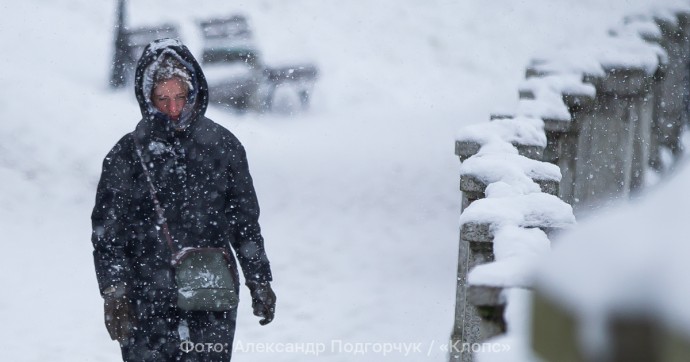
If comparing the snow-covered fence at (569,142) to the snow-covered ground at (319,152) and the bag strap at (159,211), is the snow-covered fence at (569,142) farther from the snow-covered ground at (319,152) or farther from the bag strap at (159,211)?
the bag strap at (159,211)

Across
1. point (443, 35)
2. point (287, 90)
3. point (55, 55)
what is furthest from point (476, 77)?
point (55, 55)

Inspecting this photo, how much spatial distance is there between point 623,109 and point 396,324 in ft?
7.14

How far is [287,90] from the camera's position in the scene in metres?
13.4

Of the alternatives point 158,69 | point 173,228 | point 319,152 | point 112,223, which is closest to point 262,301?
point 173,228

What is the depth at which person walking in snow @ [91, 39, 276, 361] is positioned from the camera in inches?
161

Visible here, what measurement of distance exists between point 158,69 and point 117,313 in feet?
3.24

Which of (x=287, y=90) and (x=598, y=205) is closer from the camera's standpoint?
(x=598, y=205)

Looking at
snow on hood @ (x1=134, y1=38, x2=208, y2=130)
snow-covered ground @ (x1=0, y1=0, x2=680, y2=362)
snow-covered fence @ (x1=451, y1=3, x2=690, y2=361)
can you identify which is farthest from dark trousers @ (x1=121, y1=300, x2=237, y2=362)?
snow-covered ground @ (x1=0, y1=0, x2=680, y2=362)

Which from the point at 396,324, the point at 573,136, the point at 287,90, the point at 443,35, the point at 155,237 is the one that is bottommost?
the point at 396,324

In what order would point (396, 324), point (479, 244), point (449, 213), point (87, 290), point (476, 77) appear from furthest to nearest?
A: point (476, 77) < point (449, 213) < point (87, 290) < point (396, 324) < point (479, 244)

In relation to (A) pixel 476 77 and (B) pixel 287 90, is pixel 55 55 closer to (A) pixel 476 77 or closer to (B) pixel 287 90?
(B) pixel 287 90

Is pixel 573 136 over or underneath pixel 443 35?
underneath

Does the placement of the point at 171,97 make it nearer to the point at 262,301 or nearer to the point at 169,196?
the point at 169,196

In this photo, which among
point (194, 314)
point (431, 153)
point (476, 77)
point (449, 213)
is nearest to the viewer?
point (194, 314)
